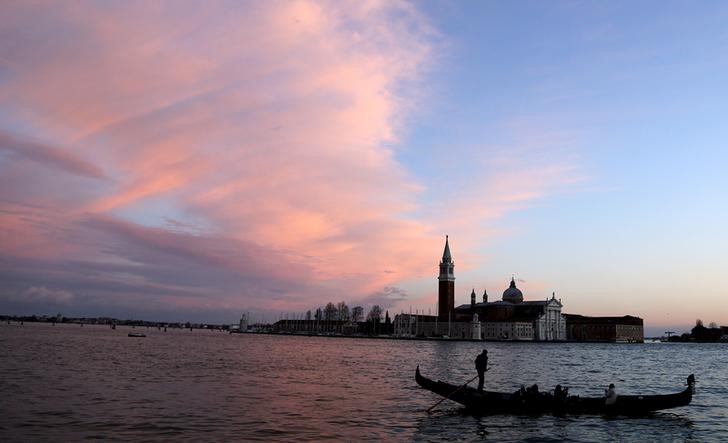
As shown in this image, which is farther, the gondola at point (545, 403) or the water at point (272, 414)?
the gondola at point (545, 403)

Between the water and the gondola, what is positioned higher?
the gondola

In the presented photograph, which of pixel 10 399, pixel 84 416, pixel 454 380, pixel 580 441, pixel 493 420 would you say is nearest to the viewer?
pixel 580 441

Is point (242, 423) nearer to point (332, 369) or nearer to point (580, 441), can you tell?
point (580, 441)

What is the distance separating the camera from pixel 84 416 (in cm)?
2491

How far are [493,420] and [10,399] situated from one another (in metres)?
21.8

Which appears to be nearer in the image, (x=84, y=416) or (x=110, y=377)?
(x=84, y=416)

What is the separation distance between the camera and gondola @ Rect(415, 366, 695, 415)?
28562 mm

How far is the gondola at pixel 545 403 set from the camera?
93.7ft

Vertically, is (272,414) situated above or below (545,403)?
below

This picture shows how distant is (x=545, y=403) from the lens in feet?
93.8

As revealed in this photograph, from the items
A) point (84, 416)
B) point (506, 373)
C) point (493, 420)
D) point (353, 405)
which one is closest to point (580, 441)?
point (493, 420)

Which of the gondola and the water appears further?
the gondola

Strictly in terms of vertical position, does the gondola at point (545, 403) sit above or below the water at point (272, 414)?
above

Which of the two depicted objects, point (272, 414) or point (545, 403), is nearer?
point (272, 414)
